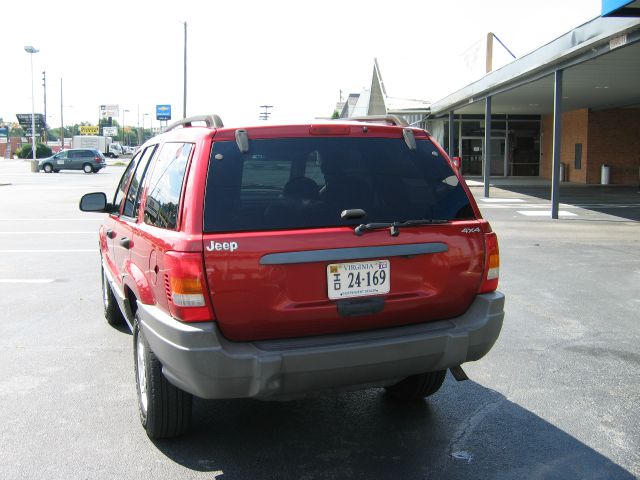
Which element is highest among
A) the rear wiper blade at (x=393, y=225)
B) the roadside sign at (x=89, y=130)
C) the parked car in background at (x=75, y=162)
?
the roadside sign at (x=89, y=130)

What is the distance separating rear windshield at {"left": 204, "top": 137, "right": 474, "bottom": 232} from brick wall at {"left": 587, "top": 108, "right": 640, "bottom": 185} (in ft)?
93.0

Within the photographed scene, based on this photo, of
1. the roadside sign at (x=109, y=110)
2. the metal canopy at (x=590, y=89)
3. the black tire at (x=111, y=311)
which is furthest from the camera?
the roadside sign at (x=109, y=110)

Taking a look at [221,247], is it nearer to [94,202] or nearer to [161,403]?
[161,403]

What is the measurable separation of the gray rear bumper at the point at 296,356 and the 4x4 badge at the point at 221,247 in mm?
367

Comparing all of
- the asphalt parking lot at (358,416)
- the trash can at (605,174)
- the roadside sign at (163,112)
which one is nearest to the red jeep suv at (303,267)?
the asphalt parking lot at (358,416)

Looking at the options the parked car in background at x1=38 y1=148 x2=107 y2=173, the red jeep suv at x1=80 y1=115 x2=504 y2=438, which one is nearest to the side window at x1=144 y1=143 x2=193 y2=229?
the red jeep suv at x1=80 y1=115 x2=504 y2=438

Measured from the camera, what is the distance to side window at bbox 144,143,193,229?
3.56 metres

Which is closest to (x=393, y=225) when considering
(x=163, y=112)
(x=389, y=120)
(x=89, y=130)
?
(x=389, y=120)

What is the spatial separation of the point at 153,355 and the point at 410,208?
1.64 metres

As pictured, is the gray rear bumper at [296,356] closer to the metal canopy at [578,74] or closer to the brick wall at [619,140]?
the metal canopy at [578,74]

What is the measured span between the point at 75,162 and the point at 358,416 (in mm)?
46646

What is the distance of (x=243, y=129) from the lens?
3529 mm

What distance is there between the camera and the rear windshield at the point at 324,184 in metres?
3.40

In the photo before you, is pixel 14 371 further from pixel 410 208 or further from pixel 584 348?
pixel 584 348
